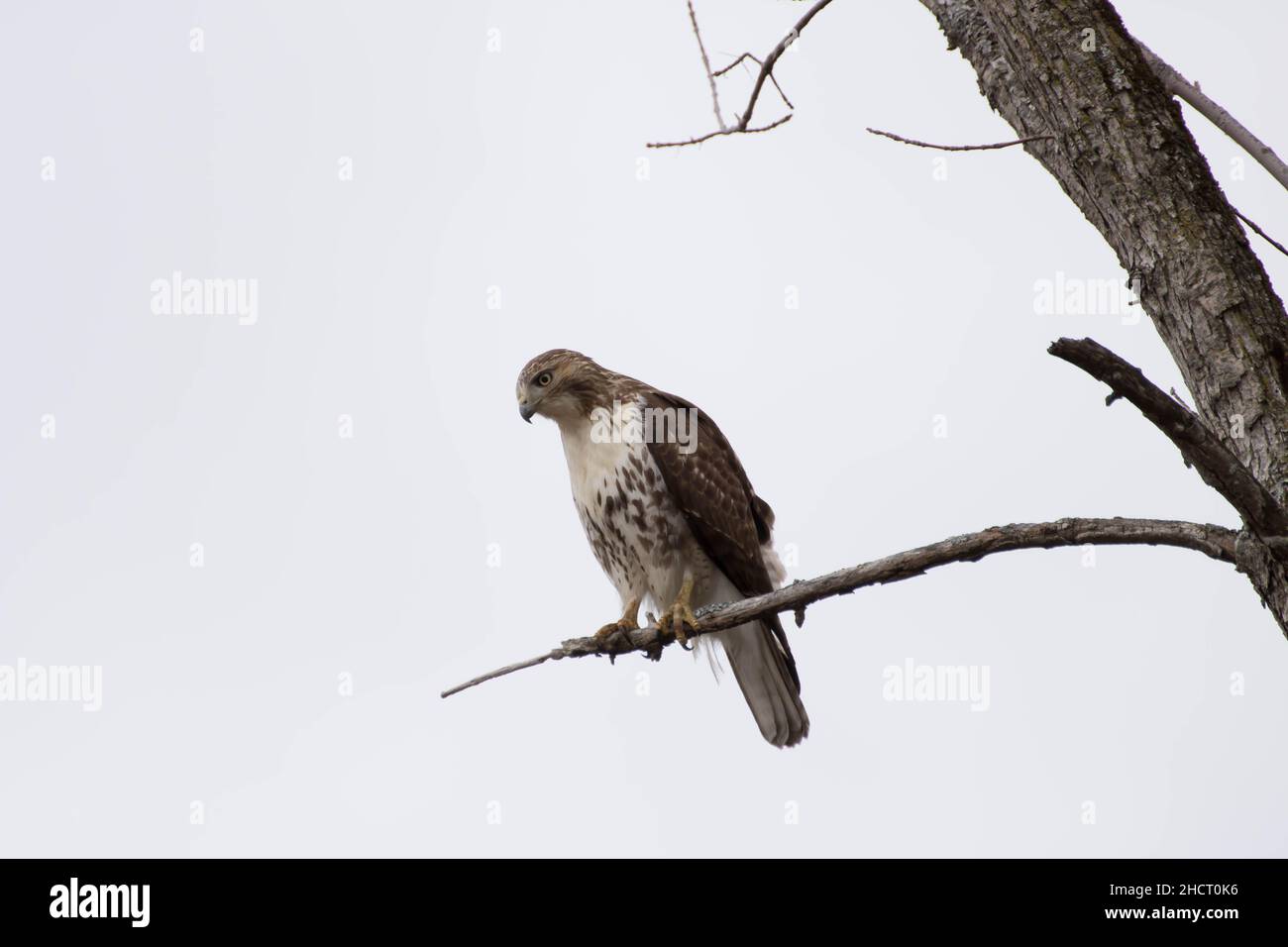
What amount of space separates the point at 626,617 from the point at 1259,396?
374 centimetres

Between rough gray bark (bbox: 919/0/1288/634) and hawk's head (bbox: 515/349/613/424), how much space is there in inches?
→ 126

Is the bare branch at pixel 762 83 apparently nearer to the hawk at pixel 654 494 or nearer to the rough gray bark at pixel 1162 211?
the rough gray bark at pixel 1162 211

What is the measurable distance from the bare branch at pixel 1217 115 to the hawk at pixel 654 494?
10.8 feet

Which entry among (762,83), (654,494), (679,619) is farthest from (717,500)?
(762,83)

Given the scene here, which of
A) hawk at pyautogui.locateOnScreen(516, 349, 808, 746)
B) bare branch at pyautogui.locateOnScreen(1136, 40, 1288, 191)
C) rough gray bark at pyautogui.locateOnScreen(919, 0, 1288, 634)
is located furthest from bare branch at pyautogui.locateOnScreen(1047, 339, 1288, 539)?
A: hawk at pyautogui.locateOnScreen(516, 349, 808, 746)

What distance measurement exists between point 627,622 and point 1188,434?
3.89 m

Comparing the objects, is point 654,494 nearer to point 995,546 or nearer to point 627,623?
point 627,623

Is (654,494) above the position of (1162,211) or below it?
below

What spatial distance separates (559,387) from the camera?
23.1 ft

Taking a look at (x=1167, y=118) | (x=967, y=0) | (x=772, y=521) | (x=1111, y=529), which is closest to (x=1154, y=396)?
(x=1111, y=529)

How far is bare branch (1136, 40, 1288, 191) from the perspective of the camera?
3756 millimetres

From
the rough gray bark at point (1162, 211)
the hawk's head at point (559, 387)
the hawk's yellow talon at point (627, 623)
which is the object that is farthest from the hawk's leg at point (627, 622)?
the rough gray bark at point (1162, 211)

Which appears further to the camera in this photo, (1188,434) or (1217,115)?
(1217,115)

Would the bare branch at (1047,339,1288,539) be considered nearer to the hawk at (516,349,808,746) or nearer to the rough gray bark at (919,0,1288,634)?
the rough gray bark at (919,0,1288,634)
